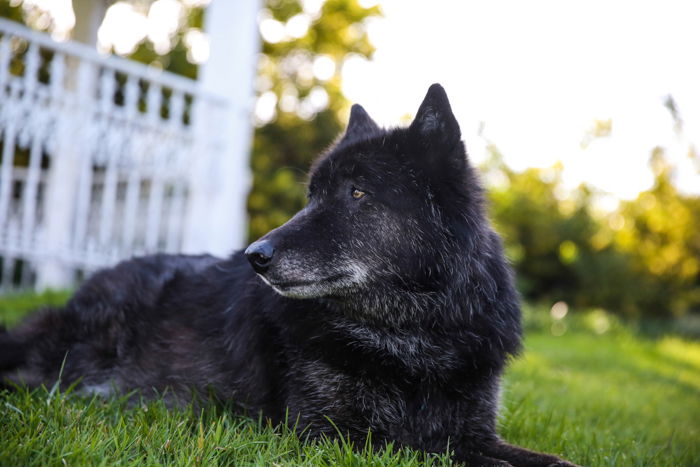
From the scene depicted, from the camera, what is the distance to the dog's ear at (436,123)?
8.10 feet

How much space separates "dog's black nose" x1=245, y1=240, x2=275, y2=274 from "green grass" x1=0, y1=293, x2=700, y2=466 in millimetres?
598

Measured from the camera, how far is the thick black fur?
7.70ft

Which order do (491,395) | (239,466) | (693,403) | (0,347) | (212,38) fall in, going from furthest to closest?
(212,38) < (693,403) < (0,347) < (491,395) < (239,466)

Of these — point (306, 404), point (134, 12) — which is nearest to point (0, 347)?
point (306, 404)

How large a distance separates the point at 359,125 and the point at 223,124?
3.66m

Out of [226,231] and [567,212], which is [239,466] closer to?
[226,231]

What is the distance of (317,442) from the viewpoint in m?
2.23

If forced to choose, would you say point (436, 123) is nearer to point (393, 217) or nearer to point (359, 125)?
point (393, 217)

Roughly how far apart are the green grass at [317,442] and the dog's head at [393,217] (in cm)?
61

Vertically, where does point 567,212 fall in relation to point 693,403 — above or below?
above

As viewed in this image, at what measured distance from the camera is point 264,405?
8.36 feet

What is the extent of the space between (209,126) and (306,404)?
4492 millimetres

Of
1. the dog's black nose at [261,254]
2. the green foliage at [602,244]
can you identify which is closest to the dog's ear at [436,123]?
the dog's black nose at [261,254]

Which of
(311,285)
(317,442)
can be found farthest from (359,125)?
(317,442)
